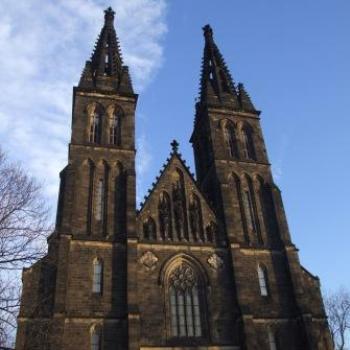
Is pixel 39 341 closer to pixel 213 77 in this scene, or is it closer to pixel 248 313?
pixel 248 313

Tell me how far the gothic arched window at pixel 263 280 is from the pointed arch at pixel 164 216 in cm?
510

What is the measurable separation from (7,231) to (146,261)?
1142 cm

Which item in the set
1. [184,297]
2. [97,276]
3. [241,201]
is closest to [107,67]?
[241,201]

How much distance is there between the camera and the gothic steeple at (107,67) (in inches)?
1261

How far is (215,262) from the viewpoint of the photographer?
2544 cm

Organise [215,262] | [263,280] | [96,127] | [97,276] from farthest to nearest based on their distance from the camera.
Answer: [96,127]
[263,280]
[215,262]
[97,276]

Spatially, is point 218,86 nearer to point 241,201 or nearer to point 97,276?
point 241,201

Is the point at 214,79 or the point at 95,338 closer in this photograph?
the point at 95,338

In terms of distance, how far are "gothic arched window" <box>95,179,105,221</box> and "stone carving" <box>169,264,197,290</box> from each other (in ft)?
16.2

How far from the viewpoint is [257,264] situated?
1021 inches

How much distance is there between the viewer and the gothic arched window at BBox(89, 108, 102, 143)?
29.3m

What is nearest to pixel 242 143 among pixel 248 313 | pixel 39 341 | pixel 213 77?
pixel 213 77

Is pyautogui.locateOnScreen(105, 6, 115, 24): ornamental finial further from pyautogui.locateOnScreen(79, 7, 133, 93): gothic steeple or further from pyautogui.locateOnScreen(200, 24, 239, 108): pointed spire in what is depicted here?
pyautogui.locateOnScreen(200, 24, 239, 108): pointed spire

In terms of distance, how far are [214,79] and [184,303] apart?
61.6 feet
